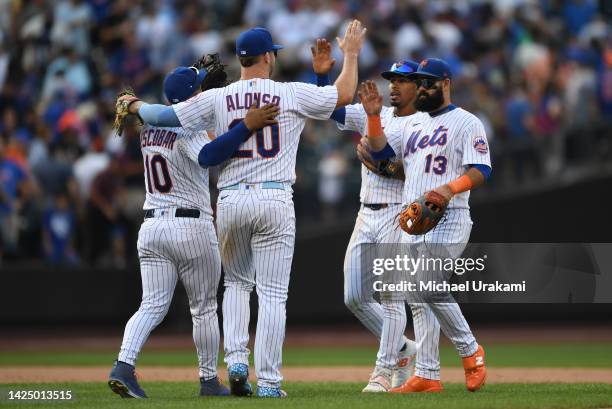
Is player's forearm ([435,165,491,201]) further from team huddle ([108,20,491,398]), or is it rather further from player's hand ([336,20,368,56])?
player's hand ([336,20,368,56])

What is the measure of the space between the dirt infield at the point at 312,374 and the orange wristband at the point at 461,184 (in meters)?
2.16

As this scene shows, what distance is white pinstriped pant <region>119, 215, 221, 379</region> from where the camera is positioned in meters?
7.62

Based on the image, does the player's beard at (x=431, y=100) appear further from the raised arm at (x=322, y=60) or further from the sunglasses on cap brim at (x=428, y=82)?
the raised arm at (x=322, y=60)

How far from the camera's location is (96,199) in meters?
13.8

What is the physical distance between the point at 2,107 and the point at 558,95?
6.91m

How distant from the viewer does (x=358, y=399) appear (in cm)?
714

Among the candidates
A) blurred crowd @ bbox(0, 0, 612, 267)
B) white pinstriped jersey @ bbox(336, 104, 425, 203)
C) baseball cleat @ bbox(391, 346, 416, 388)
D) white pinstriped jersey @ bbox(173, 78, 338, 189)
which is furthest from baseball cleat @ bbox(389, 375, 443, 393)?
blurred crowd @ bbox(0, 0, 612, 267)

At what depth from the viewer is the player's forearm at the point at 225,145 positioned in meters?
7.22

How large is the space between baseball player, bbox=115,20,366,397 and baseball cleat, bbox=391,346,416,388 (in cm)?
121

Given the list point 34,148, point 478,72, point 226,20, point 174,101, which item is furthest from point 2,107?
point 174,101

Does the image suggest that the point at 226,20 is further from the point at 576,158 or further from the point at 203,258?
the point at 203,258

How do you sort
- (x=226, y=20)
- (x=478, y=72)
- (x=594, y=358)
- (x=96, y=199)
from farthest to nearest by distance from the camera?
(x=226, y=20)
(x=478, y=72)
(x=96, y=199)
(x=594, y=358)

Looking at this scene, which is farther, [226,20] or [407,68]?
[226,20]

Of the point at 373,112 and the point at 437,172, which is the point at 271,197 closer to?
the point at 373,112
